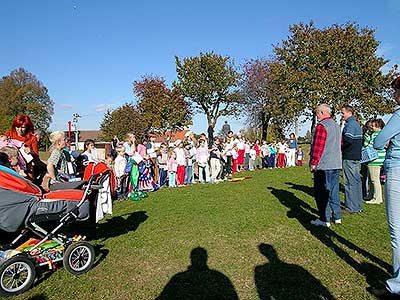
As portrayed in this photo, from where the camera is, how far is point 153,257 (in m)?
5.03

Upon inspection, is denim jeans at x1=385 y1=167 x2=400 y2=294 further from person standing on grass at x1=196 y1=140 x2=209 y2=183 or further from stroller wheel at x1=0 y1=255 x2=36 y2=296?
person standing on grass at x1=196 y1=140 x2=209 y2=183

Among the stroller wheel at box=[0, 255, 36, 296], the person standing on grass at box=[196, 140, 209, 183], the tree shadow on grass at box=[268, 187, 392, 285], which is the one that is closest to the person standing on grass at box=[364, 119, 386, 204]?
the tree shadow on grass at box=[268, 187, 392, 285]

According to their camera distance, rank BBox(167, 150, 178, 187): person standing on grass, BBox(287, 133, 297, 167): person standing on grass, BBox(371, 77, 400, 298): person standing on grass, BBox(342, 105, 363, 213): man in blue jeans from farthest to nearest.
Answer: BBox(287, 133, 297, 167): person standing on grass
BBox(167, 150, 178, 187): person standing on grass
BBox(342, 105, 363, 213): man in blue jeans
BBox(371, 77, 400, 298): person standing on grass

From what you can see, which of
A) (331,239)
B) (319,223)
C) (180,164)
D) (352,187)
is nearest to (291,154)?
(180,164)

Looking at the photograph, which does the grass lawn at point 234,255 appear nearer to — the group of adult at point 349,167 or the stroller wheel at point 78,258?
the stroller wheel at point 78,258

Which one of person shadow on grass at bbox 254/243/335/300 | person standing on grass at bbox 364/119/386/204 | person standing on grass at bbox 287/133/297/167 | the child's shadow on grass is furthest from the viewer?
person standing on grass at bbox 287/133/297/167

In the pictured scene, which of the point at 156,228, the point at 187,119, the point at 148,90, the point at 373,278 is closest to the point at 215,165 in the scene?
the point at 156,228

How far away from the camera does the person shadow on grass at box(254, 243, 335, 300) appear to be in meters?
3.69

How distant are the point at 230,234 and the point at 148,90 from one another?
1661 inches

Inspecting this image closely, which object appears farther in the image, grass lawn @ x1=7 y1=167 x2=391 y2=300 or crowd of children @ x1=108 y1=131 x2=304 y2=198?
crowd of children @ x1=108 y1=131 x2=304 y2=198

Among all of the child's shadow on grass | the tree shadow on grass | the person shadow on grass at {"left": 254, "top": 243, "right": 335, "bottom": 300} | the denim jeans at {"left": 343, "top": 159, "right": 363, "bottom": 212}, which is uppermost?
the denim jeans at {"left": 343, "top": 159, "right": 363, "bottom": 212}

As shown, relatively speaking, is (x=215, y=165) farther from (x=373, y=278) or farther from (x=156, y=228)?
(x=373, y=278)

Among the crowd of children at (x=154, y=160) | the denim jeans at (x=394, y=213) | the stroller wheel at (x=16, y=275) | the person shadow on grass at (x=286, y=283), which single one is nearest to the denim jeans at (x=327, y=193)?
the person shadow on grass at (x=286, y=283)

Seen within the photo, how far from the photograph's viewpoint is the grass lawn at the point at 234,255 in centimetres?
393
